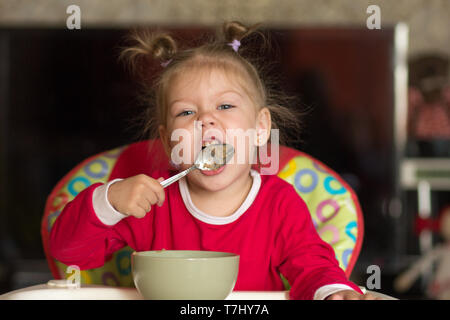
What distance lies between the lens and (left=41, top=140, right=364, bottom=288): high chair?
107 cm

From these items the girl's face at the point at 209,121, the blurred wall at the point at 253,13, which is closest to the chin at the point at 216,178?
the girl's face at the point at 209,121

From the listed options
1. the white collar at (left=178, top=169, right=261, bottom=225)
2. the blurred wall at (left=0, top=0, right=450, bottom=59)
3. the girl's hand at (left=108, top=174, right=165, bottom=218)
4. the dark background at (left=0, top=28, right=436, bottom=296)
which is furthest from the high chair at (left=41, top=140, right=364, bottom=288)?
the blurred wall at (left=0, top=0, right=450, bottom=59)

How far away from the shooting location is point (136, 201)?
78 cm

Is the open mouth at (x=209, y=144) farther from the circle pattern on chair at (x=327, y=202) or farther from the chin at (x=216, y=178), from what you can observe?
the circle pattern on chair at (x=327, y=202)

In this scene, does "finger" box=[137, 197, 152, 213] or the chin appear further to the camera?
the chin

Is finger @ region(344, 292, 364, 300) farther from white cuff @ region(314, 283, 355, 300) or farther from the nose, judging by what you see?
the nose

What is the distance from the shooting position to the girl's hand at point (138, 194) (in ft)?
2.55

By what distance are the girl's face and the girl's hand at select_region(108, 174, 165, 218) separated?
7.5 inches

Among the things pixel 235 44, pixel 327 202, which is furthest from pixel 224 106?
pixel 327 202

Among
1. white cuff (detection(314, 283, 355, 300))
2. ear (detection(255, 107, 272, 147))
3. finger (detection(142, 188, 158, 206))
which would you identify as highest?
ear (detection(255, 107, 272, 147))

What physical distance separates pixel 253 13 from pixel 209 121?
2408 millimetres

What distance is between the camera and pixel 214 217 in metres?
1.02

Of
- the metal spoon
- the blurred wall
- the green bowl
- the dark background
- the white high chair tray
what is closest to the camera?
the green bowl

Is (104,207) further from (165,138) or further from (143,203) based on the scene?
(165,138)
